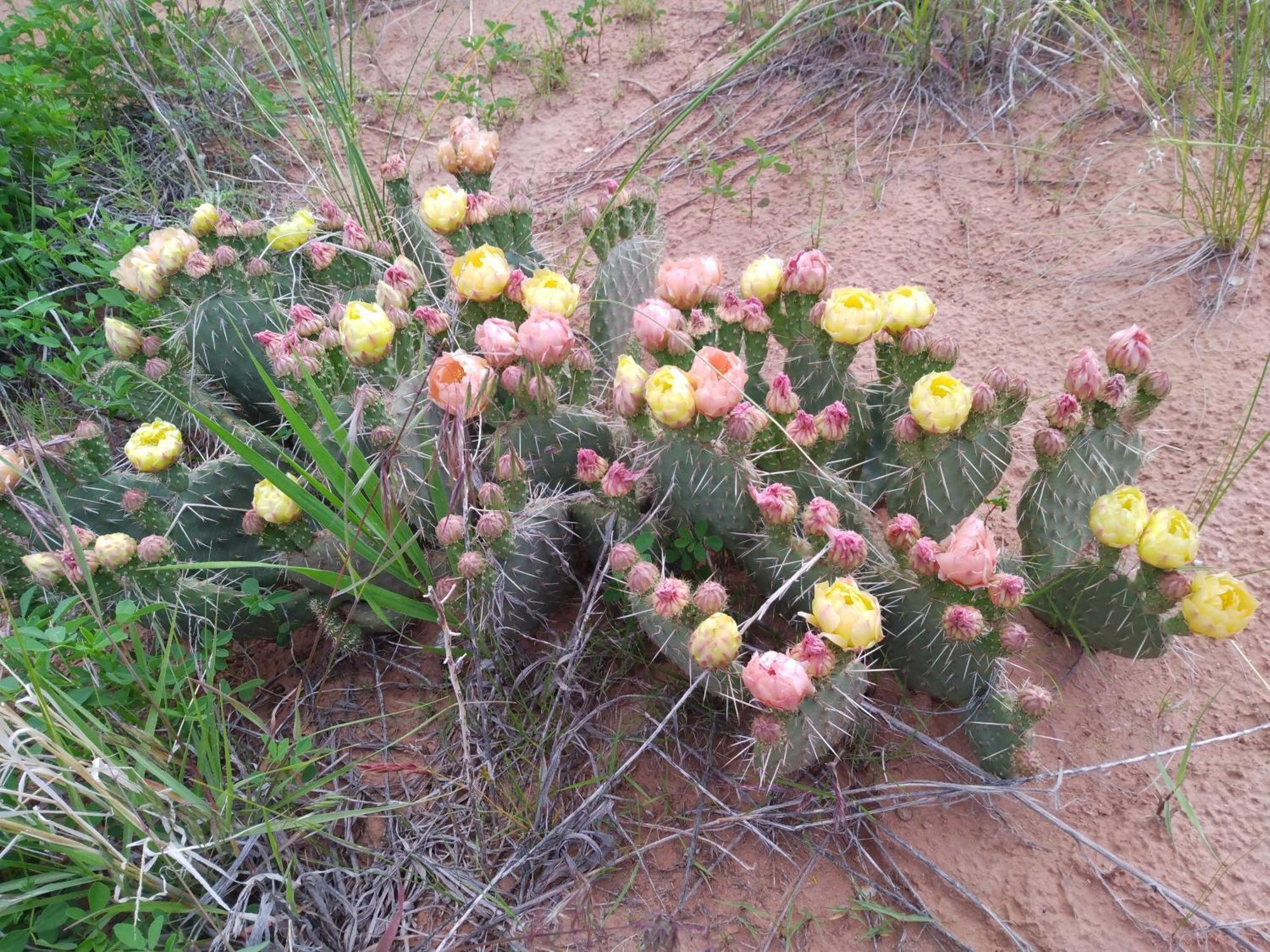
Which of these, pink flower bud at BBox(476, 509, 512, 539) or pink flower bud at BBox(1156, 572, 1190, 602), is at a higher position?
pink flower bud at BBox(476, 509, 512, 539)

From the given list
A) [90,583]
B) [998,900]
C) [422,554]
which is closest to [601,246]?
[422,554]

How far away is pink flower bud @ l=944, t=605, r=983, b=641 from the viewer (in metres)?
1.24

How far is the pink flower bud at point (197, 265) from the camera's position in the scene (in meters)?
1.81

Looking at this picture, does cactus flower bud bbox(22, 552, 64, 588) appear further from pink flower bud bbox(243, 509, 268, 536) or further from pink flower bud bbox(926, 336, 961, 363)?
pink flower bud bbox(926, 336, 961, 363)

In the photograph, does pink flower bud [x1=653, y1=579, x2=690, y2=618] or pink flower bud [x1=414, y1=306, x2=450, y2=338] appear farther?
pink flower bud [x1=414, y1=306, x2=450, y2=338]

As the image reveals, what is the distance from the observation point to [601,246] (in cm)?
195

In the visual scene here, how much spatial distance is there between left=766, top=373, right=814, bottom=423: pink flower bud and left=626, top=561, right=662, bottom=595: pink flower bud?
0.35 meters

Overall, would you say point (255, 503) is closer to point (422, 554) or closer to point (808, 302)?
point (422, 554)

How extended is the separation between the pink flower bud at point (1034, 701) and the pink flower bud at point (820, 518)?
0.35 meters

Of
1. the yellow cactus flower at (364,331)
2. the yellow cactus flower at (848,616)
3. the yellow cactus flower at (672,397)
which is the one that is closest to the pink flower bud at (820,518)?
the yellow cactus flower at (848,616)

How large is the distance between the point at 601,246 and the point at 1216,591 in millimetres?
1311

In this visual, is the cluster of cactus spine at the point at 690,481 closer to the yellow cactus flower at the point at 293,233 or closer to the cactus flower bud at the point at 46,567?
the cactus flower bud at the point at 46,567

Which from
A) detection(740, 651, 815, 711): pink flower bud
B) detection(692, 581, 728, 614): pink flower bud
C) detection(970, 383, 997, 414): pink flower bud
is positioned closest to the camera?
detection(740, 651, 815, 711): pink flower bud

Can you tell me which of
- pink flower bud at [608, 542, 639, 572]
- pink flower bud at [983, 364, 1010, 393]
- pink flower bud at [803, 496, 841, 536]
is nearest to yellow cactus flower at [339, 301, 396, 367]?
pink flower bud at [608, 542, 639, 572]
